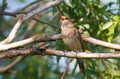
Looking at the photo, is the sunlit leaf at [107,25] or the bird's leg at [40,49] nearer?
the bird's leg at [40,49]

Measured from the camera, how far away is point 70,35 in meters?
5.48

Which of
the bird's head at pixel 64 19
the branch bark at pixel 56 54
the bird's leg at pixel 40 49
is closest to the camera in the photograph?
the branch bark at pixel 56 54

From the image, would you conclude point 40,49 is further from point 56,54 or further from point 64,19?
point 64,19

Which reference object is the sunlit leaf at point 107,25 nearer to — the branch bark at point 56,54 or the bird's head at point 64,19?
the bird's head at point 64,19

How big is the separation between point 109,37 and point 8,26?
4256 millimetres

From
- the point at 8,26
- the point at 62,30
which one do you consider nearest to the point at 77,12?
the point at 62,30

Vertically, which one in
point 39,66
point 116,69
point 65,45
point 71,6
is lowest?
point 39,66

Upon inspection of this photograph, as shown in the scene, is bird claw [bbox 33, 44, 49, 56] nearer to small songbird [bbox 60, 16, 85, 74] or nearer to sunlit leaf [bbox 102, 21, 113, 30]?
small songbird [bbox 60, 16, 85, 74]

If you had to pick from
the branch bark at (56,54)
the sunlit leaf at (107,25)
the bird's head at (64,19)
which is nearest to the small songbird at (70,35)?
the bird's head at (64,19)

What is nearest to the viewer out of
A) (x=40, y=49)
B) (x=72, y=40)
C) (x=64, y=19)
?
(x=40, y=49)

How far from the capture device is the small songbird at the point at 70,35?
5.38 m

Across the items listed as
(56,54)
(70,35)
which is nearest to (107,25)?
(70,35)

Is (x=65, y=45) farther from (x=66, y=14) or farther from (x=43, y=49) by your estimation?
(x=43, y=49)

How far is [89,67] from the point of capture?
5.70 metres
